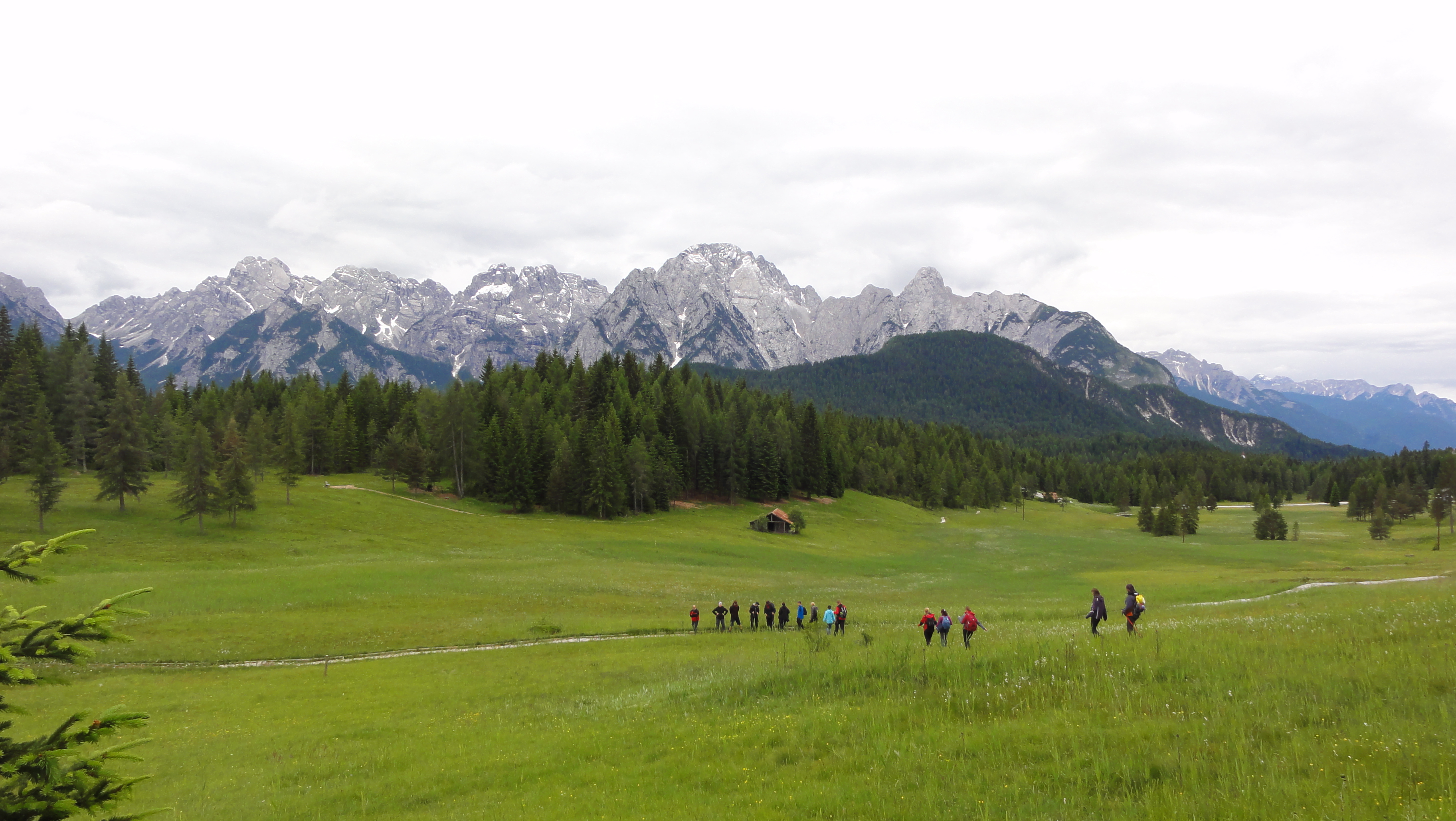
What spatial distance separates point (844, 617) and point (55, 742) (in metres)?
32.5

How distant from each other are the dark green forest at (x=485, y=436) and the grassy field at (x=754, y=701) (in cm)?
2194

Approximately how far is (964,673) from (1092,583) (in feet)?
164

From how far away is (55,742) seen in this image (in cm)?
600

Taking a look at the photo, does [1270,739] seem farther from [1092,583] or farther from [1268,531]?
[1268,531]

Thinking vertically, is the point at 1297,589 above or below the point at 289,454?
below

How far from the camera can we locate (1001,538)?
336 ft

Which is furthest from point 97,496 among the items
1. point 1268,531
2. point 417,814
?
point 1268,531

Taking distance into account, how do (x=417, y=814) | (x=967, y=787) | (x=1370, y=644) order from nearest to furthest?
1. (x=967, y=787)
2. (x=417, y=814)
3. (x=1370, y=644)

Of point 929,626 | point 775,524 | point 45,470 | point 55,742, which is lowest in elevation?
point 775,524

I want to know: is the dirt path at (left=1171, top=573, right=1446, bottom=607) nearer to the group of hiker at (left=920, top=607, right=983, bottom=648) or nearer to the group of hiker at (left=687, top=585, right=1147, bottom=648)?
the group of hiker at (left=687, top=585, right=1147, bottom=648)

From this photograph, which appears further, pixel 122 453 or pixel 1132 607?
pixel 122 453

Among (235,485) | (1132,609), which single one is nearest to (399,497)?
(235,485)

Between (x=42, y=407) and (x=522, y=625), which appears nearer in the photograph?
(x=522, y=625)

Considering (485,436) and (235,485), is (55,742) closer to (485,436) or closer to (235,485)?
(235,485)
